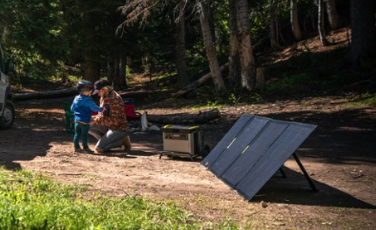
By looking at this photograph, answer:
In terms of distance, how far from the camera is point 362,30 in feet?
67.7

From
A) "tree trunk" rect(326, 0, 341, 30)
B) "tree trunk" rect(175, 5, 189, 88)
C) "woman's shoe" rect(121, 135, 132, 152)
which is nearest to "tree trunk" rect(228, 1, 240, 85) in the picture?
"tree trunk" rect(175, 5, 189, 88)

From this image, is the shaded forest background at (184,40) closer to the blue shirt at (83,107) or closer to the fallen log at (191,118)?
the fallen log at (191,118)

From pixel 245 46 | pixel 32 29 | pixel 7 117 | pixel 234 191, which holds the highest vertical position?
pixel 32 29

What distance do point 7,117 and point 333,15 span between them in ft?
69.9

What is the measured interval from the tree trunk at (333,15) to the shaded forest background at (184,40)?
0.06 meters

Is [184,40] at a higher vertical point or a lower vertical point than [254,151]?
higher

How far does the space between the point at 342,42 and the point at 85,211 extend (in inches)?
946

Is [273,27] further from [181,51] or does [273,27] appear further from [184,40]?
[181,51]

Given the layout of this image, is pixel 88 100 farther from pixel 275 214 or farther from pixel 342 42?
pixel 342 42

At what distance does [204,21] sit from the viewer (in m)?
21.6

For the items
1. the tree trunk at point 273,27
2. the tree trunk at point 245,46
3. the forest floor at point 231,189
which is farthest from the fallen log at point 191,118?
the tree trunk at point 273,27

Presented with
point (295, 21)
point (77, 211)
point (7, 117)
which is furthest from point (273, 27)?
point (77, 211)

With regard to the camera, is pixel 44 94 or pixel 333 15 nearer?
pixel 333 15

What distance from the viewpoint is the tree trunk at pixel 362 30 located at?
2058 centimetres
